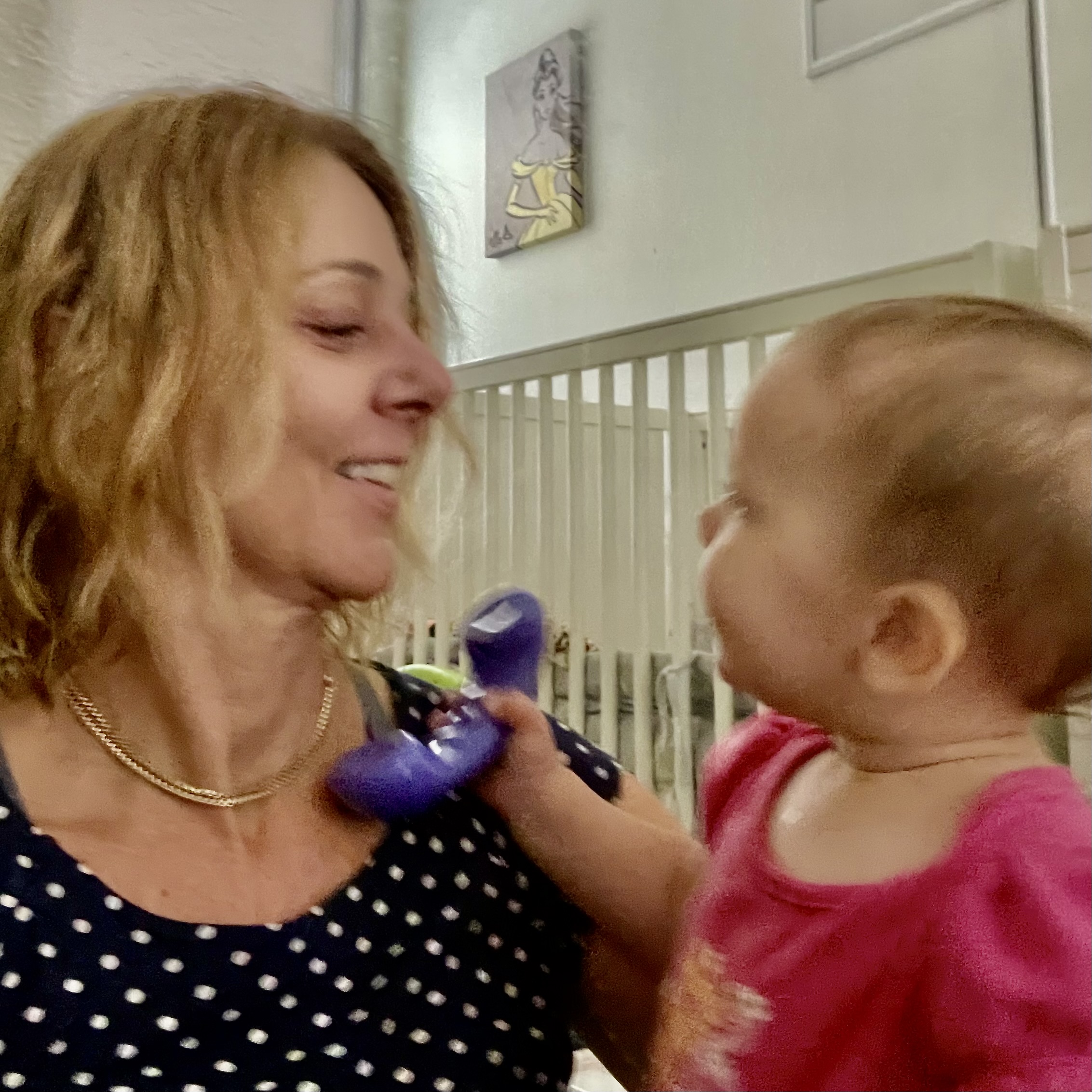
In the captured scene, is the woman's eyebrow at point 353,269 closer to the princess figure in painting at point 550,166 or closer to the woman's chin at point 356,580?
the woman's chin at point 356,580

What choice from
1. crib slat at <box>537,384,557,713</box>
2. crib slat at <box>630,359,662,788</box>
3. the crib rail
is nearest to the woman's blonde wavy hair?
the crib rail

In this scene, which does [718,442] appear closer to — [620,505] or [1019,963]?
[620,505]

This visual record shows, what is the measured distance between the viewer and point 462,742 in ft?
2.10

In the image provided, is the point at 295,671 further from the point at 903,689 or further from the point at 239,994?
the point at 903,689

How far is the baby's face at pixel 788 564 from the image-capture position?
0.50 meters

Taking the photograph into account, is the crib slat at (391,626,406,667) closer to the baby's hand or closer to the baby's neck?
the baby's hand

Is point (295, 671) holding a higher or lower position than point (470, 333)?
lower

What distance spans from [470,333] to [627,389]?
28cm

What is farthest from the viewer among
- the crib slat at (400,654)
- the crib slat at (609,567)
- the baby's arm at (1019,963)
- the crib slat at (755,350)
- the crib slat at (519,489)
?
the crib slat at (400,654)

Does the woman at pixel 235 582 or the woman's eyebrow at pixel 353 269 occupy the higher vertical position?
the woman's eyebrow at pixel 353 269

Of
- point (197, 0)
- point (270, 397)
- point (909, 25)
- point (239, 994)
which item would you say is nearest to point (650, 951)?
point (239, 994)

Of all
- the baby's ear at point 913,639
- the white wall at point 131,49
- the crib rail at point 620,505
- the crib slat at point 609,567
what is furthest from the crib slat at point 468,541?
the baby's ear at point 913,639

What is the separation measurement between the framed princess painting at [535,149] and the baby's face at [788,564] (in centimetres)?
105

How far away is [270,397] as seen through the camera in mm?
609
